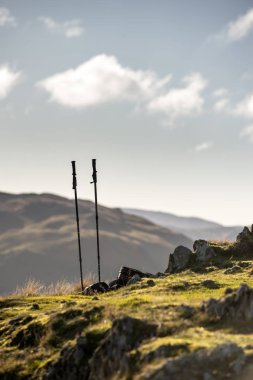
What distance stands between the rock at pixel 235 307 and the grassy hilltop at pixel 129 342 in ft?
0.50

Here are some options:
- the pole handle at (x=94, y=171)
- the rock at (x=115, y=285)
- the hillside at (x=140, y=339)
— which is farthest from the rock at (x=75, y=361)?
the pole handle at (x=94, y=171)

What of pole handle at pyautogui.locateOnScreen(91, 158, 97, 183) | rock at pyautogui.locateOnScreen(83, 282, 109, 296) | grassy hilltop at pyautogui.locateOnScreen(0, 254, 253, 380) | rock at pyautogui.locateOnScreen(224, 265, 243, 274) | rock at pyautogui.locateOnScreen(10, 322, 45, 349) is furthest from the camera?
pole handle at pyautogui.locateOnScreen(91, 158, 97, 183)

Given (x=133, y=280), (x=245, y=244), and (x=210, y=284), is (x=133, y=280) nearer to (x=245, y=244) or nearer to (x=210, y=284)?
(x=210, y=284)

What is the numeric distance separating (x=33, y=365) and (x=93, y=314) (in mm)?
2624

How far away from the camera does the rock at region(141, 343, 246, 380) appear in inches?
475

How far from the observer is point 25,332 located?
60.8 ft

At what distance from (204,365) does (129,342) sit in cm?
268

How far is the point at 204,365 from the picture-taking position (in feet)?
40.5

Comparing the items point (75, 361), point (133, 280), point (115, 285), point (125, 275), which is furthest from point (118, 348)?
point (125, 275)

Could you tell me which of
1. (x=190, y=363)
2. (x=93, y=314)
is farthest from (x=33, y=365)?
(x=190, y=363)

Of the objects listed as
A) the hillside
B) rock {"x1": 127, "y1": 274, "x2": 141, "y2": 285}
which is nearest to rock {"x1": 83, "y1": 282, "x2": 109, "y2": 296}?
rock {"x1": 127, "y1": 274, "x2": 141, "y2": 285}

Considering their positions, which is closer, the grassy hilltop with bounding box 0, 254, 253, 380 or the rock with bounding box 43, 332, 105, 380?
the grassy hilltop with bounding box 0, 254, 253, 380

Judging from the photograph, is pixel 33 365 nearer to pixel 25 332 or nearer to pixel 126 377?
pixel 25 332

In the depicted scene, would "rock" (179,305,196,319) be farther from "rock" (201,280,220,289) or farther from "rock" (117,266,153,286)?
"rock" (117,266,153,286)
